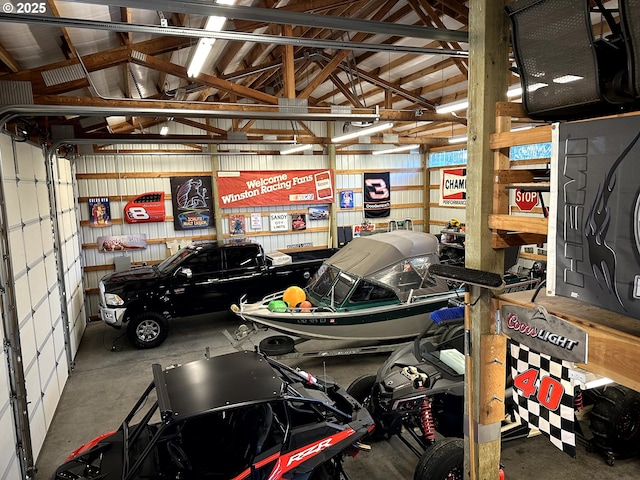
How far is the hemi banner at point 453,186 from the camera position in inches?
537

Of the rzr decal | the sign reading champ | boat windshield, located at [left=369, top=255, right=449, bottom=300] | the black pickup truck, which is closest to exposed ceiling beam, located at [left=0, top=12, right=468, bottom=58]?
the sign reading champ

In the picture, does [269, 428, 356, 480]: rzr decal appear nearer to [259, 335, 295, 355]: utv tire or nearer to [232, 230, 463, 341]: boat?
[259, 335, 295, 355]: utv tire

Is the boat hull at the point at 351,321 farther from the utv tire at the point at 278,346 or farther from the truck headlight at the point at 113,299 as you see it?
the truck headlight at the point at 113,299

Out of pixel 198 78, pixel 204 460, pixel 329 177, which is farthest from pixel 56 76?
pixel 329 177

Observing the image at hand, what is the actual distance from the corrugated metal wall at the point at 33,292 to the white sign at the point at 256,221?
5834 millimetres

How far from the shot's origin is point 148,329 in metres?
8.52

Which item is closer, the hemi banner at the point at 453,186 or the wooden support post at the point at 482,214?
the wooden support post at the point at 482,214

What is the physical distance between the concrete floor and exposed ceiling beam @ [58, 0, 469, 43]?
428 cm

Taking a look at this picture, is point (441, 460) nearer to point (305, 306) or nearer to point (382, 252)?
point (305, 306)

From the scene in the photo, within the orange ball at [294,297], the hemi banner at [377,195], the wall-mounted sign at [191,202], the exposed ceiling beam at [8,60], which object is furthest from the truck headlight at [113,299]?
the hemi banner at [377,195]

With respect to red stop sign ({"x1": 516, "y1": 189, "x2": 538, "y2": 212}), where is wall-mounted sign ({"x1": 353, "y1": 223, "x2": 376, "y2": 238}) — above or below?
below

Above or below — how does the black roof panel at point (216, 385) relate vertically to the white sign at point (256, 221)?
below

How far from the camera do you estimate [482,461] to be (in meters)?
3.00

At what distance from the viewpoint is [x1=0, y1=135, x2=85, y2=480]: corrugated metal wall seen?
462 cm
